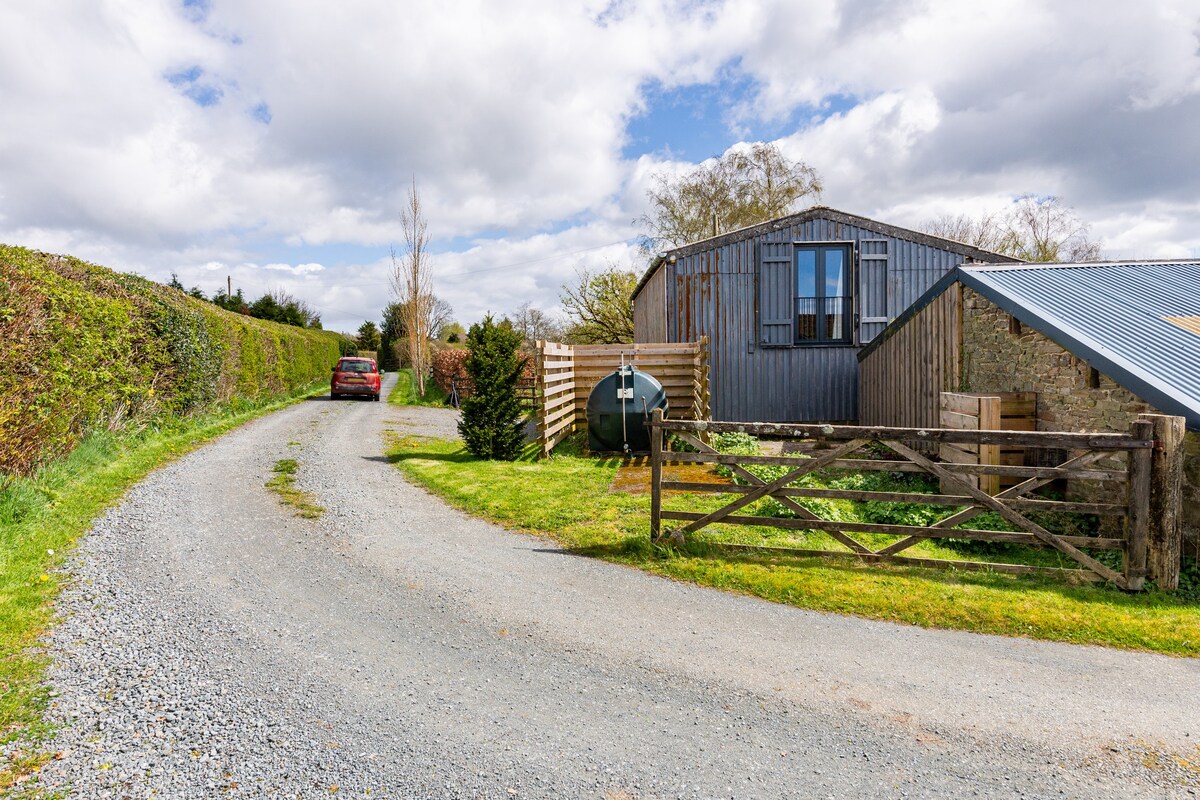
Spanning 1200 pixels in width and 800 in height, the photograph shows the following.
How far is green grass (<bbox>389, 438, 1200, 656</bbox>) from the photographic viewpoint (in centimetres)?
497

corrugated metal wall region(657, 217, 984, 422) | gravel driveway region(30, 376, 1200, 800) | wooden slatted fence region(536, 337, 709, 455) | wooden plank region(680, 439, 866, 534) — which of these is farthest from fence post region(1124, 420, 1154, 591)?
corrugated metal wall region(657, 217, 984, 422)

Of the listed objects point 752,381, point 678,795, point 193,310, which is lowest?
point 678,795

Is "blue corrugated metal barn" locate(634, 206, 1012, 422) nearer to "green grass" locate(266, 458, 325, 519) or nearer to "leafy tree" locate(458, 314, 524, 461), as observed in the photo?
"leafy tree" locate(458, 314, 524, 461)

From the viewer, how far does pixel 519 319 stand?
192ft

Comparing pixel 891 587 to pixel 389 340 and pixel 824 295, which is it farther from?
pixel 389 340

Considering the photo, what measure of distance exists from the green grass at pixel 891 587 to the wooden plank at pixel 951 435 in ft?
4.07

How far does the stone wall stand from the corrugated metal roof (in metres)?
0.26

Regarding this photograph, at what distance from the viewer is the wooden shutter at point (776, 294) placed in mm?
14727

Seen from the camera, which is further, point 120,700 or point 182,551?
point 182,551

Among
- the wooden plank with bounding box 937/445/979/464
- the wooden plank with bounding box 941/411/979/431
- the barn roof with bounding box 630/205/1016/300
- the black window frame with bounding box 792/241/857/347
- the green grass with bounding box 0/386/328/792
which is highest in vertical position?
the barn roof with bounding box 630/205/1016/300

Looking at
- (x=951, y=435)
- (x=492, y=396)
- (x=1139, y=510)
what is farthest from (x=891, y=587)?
(x=492, y=396)

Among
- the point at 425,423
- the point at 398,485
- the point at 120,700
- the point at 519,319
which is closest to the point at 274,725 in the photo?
the point at 120,700

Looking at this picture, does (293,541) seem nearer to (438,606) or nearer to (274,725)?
(438,606)

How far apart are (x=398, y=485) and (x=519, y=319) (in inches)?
1954
